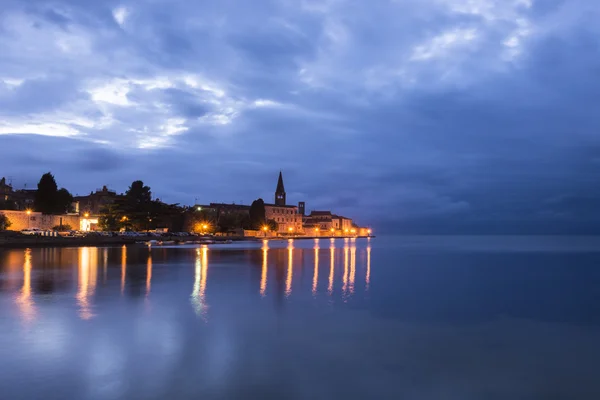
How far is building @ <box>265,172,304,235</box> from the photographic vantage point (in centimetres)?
15112

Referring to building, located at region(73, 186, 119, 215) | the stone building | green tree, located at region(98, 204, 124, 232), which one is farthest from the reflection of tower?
the stone building

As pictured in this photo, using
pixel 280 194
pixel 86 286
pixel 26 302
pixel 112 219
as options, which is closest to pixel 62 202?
pixel 112 219

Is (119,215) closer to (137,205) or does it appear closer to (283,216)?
(137,205)

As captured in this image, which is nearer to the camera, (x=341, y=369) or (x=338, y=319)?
(x=341, y=369)

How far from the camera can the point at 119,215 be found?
275 feet

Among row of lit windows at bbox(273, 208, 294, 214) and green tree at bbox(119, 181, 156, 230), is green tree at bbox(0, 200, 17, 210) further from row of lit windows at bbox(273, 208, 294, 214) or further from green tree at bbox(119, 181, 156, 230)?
row of lit windows at bbox(273, 208, 294, 214)

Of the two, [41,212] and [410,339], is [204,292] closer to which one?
[410,339]

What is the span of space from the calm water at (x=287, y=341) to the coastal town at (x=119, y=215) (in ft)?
164

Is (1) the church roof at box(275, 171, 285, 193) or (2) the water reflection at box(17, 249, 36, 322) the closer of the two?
(2) the water reflection at box(17, 249, 36, 322)

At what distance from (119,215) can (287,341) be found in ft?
254

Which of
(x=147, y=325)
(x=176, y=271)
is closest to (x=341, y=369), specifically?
(x=147, y=325)

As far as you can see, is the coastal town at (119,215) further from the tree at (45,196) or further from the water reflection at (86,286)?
the water reflection at (86,286)

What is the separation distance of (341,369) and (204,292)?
12.4m

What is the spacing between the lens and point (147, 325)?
565 inches
